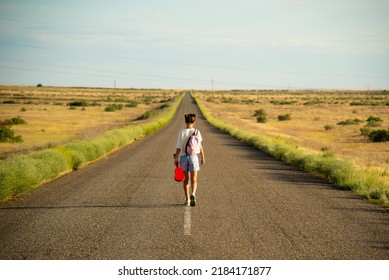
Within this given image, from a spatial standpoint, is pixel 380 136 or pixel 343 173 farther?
pixel 380 136

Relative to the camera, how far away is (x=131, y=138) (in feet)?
89.9

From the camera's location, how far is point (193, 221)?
7574 millimetres

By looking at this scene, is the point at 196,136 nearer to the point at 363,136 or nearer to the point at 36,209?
the point at 36,209

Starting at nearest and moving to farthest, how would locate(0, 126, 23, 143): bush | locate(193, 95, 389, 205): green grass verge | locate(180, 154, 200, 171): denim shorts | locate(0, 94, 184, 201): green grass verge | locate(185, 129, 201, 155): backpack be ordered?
locate(185, 129, 201, 155): backpack
locate(180, 154, 200, 171): denim shorts
locate(0, 94, 184, 201): green grass verge
locate(193, 95, 389, 205): green grass verge
locate(0, 126, 23, 143): bush

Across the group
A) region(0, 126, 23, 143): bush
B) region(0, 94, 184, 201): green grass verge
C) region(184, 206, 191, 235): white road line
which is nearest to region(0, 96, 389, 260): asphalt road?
region(184, 206, 191, 235): white road line

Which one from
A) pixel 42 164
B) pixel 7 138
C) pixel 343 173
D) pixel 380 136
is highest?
pixel 42 164

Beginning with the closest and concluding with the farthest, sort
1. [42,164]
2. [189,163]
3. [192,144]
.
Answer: [192,144] < [189,163] < [42,164]

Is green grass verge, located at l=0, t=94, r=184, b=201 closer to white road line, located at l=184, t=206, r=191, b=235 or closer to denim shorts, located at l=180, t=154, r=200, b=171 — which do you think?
denim shorts, located at l=180, t=154, r=200, b=171

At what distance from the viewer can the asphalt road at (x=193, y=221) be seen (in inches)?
234

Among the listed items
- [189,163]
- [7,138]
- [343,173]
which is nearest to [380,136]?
[343,173]

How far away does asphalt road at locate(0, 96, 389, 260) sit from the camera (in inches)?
234

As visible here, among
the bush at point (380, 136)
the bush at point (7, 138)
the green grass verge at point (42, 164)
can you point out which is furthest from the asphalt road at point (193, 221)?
the bush at point (380, 136)

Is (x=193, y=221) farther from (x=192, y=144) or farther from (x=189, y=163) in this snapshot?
(x=192, y=144)

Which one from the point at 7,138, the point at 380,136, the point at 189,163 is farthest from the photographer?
the point at 380,136
